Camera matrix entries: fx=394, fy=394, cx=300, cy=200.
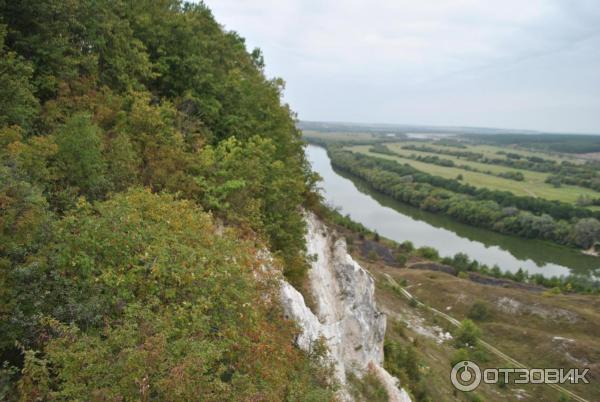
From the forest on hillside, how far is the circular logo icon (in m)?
17.6

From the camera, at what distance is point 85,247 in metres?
6.13

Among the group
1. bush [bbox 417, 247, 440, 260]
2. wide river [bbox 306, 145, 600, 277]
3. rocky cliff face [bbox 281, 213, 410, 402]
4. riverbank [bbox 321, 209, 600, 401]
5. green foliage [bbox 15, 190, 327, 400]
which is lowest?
wide river [bbox 306, 145, 600, 277]

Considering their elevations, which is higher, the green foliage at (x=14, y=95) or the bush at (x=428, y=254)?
the green foliage at (x=14, y=95)

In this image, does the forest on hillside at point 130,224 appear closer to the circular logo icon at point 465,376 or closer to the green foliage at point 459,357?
the circular logo icon at point 465,376

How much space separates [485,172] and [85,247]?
153m

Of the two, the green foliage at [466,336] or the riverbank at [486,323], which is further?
the green foliage at [466,336]

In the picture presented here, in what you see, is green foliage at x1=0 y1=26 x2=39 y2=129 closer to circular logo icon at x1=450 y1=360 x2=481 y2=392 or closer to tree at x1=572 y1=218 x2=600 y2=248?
circular logo icon at x1=450 y1=360 x2=481 y2=392

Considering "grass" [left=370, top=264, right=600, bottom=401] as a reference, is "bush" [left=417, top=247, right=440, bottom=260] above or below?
below

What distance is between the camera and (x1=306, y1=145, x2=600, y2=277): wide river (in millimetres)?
65562

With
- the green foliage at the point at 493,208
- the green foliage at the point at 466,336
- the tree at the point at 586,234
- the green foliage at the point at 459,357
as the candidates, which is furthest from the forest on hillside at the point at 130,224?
the green foliage at the point at 493,208

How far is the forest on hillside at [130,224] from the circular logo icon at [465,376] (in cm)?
1760

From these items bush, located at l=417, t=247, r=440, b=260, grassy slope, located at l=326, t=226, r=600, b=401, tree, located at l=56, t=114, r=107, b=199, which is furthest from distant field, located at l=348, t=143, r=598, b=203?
tree, located at l=56, t=114, r=107, b=199

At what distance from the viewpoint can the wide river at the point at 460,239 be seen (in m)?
65.6

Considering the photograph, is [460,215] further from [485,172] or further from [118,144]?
[118,144]
